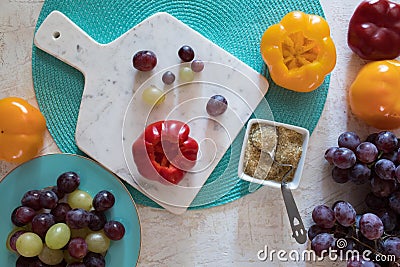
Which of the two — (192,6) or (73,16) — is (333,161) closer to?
(192,6)

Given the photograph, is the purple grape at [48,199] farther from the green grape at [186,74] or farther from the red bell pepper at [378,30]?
the red bell pepper at [378,30]

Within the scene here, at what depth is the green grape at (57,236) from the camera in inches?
36.9

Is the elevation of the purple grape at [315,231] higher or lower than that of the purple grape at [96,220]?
lower

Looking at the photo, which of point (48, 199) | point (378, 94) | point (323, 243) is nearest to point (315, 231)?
point (323, 243)

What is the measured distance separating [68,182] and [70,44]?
262 millimetres

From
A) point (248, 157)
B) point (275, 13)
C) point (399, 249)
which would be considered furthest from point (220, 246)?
point (275, 13)

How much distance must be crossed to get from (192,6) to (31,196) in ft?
1.53

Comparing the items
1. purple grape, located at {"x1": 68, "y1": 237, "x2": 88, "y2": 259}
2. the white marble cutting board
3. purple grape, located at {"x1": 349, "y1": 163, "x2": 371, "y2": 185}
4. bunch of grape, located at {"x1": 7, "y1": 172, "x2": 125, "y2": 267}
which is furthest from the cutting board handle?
purple grape, located at {"x1": 349, "y1": 163, "x2": 371, "y2": 185}

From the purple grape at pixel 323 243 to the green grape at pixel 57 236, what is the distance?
430 millimetres

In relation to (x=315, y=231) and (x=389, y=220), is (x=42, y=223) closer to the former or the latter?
(x=315, y=231)

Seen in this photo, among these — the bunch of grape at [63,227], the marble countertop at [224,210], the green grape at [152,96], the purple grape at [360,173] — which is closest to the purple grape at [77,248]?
the bunch of grape at [63,227]

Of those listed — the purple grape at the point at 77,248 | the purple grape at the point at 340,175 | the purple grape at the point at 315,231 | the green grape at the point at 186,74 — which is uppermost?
the green grape at the point at 186,74

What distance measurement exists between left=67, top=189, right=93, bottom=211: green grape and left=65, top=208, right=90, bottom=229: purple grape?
0.03 m

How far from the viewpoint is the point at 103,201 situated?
984 mm
